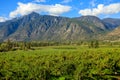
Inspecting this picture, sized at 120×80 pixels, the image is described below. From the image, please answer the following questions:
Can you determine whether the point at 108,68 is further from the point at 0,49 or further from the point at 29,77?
the point at 0,49

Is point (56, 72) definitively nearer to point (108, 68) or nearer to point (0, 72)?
point (0, 72)

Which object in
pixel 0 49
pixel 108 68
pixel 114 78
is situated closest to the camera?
pixel 114 78

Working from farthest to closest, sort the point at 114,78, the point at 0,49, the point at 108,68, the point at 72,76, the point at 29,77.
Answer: the point at 0,49, the point at 108,68, the point at 114,78, the point at 72,76, the point at 29,77

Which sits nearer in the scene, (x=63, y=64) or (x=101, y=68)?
(x=63, y=64)

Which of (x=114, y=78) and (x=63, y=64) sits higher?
(x=63, y=64)

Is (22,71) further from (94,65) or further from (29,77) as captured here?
(94,65)

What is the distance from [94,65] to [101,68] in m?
2.64

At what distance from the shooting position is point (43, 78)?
56.9 m

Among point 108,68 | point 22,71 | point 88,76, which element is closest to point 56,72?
point 88,76

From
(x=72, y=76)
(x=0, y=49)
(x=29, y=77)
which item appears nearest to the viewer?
(x=29, y=77)

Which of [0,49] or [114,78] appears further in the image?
[0,49]

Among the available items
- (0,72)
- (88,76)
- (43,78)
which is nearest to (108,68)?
(88,76)

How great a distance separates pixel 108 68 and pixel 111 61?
3646 mm

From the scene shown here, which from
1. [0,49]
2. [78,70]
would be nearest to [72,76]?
[78,70]
